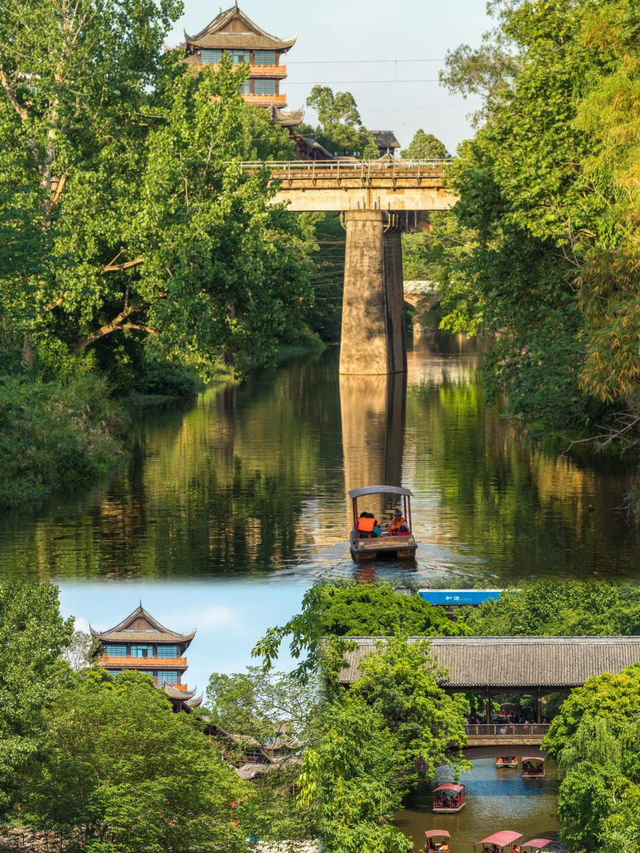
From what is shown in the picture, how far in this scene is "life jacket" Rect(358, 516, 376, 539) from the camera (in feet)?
88.6

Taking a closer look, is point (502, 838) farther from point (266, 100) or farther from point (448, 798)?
point (266, 100)

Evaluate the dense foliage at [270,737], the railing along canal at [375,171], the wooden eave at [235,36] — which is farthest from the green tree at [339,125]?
the dense foliage at [270,737]

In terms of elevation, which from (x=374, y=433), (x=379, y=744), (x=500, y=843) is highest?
(x=374, y=433)

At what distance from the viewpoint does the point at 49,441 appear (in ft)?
116

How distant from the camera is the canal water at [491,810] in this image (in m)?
36.2

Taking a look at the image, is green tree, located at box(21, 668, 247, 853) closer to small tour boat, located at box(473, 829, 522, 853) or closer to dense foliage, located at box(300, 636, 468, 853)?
dense foliage, located at box(300, 636, 468, 853)

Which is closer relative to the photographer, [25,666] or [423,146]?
[25,666]

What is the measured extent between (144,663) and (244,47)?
6330 centimetres

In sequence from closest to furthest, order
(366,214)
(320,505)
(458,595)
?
(458,595)
(320,505)
(366,214)

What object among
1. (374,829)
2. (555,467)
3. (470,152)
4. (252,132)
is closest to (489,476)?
(555,467)

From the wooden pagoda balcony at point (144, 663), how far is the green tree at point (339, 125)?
93.6 metres

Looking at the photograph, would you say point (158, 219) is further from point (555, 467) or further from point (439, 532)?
point (439, 532)

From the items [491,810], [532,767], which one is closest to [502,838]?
[491,810]

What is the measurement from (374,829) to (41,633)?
8396mm
